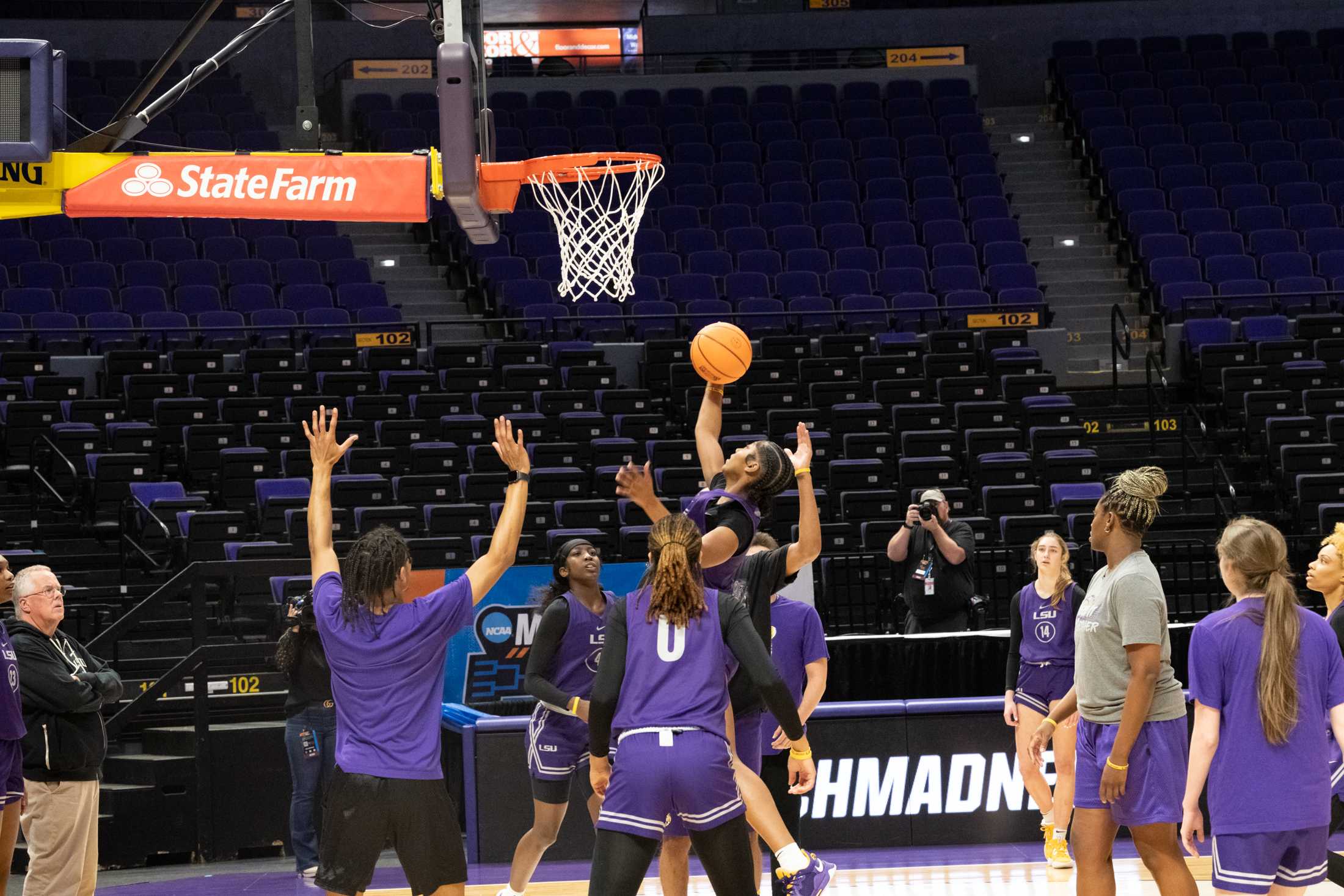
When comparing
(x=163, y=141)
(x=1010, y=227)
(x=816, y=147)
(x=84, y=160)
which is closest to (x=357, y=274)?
(x=163, y=141)

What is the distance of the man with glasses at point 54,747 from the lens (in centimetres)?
729

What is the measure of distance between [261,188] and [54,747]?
2.89 meters

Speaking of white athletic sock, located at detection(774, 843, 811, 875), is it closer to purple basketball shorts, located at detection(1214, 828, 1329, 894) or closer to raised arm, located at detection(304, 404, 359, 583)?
purple basketball shorts, located at detection(1214, 828, 1329, 894)

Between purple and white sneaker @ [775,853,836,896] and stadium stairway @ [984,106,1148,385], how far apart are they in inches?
555

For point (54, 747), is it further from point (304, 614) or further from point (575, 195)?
point (575, 195)

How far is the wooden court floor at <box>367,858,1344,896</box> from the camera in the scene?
25.9 ft

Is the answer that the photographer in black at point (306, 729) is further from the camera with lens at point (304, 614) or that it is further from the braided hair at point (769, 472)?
the braided hair at point (769, 472)

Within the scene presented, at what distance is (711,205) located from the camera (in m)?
21.3

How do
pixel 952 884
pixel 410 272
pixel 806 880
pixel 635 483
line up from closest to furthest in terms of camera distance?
1. pixel 635 483
2. pixel 806 880
3. pixel 952 884
4. pixel 410 272

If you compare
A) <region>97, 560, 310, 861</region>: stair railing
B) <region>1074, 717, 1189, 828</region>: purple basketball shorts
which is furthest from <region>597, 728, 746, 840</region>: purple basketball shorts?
<region>97, 560, 310, 861</region>: stair railing

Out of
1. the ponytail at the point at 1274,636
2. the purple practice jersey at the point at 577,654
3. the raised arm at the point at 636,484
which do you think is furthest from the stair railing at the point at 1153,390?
the raised arm at the point at 636,484

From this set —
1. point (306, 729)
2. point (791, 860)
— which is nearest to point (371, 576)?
point (791, 860)

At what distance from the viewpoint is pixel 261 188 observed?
7762mm

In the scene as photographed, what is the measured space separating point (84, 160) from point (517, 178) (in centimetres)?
220
